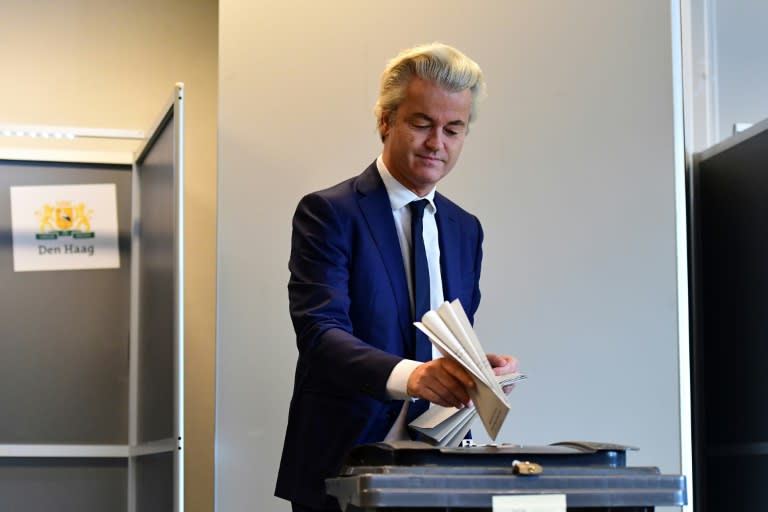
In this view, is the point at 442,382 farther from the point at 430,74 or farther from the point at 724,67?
the point at 724,67

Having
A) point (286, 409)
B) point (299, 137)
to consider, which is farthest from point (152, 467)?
point (299, 137)

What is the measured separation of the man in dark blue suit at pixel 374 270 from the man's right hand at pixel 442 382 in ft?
0.45

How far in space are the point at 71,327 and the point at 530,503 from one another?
2.62 m

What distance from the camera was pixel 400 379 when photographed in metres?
1.81

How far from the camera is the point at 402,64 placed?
7.13 feet

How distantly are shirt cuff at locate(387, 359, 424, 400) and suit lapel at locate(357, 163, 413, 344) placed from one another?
29cm

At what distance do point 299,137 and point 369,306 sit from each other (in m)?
1.09

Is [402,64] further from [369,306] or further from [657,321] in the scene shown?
[657,321]

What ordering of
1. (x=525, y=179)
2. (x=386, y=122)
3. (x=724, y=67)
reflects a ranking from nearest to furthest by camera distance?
1. (x=386, y=122)
2. (x=525, y=179)
3. (x=724, y=67)

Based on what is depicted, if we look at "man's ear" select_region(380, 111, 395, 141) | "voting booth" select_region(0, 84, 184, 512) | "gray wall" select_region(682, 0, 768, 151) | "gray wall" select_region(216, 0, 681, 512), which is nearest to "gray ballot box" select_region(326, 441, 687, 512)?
"man's ear" select_region(380, 111, 395, 141)

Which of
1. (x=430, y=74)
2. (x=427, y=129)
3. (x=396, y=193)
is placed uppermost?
(x=430, y=74)

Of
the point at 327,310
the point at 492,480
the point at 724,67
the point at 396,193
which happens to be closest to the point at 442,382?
the point at 492,480

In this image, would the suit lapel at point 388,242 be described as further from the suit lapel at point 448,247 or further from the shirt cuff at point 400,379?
the shirt cuff at point 400,379

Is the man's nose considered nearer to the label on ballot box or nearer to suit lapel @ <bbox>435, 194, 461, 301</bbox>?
suit lapel @ <bbox>435, 194, 461, 301</bbox>
